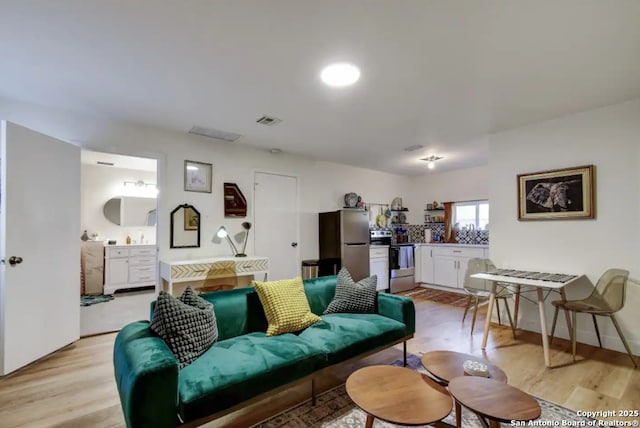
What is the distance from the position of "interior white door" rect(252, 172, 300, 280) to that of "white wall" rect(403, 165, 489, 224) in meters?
3.10

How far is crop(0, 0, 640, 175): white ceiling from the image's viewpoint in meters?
1.62

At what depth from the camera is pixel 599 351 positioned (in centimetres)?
282

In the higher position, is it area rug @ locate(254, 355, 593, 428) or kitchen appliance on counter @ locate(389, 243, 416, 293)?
kitchen appliance on counter @ locate(389, 243, 416, 293)

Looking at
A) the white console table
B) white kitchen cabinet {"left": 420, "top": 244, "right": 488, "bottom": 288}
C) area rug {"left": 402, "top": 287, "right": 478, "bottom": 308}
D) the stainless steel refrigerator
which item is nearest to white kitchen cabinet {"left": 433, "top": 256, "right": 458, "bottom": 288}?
white kitchen cabinet {"left": 420, "top": 244, "right": 488, "bottom": 288}

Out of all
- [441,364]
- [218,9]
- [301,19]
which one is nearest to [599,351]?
[441,364]

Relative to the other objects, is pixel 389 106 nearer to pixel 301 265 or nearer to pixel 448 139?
pixel 448 139

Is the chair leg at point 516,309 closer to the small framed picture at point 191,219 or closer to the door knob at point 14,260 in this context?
the small framed picture at point 191,219

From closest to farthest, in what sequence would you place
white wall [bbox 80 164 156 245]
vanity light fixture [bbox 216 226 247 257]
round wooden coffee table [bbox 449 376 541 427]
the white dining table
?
round wooden coffee table [bbox 449 376 541 427] < the white dining table < vanity light fixture [bbox 216 226 247 257] < white wall [bbox 80 164 156 245]

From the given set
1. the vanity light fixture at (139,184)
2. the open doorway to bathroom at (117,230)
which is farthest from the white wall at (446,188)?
the vanity light fixture at (139,184)

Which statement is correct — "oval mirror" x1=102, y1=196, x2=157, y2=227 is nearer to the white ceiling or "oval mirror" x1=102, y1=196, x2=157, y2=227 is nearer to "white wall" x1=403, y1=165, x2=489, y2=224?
the white ceiling

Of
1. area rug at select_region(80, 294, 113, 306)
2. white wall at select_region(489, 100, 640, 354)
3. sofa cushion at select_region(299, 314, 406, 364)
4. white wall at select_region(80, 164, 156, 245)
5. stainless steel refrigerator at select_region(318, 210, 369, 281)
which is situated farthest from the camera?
white wall at select_region(80, 164, 156, 245)

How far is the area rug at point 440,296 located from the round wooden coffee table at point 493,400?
3269mm

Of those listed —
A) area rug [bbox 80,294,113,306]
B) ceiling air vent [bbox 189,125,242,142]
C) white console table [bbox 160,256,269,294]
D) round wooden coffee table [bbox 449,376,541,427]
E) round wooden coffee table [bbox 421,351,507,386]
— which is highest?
ceiling air vent [bbox 189,125,242,142]

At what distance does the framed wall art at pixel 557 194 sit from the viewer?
3012 mm
